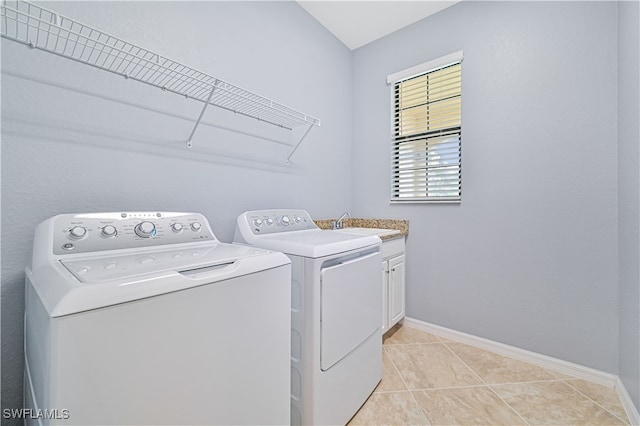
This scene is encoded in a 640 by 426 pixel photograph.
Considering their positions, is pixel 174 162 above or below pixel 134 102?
below

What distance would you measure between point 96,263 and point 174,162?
729mm

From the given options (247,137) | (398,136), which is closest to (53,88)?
(247,137)

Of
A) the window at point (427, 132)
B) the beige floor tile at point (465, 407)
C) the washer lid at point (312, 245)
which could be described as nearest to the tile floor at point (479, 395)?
the beige floor tile at point (465, 407)

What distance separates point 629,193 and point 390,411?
1.73 meters

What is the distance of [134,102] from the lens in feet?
4.11

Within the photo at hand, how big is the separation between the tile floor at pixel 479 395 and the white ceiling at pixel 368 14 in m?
2.78

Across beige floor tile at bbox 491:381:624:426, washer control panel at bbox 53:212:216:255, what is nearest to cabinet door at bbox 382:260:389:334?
beige floor tile at bbox 491:381:624:426

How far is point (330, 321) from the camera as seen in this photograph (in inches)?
47.0

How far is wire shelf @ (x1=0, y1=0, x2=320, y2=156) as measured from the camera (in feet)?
2.98

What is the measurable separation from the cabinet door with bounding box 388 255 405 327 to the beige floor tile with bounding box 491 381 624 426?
2.44ft

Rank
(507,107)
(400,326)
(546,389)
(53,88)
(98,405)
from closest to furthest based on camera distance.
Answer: (98,405) < (53,88) < (546,389) < (507,107) < (400,326)

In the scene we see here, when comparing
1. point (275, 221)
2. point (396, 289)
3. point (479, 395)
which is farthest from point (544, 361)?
point (275, 221)

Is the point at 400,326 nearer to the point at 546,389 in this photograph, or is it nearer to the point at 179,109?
the point at 546,389

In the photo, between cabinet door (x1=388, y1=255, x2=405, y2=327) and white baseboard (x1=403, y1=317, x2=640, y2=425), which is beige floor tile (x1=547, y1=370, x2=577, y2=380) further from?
cabinet door (x1=388, y1=255, x2=405, y2=327)
